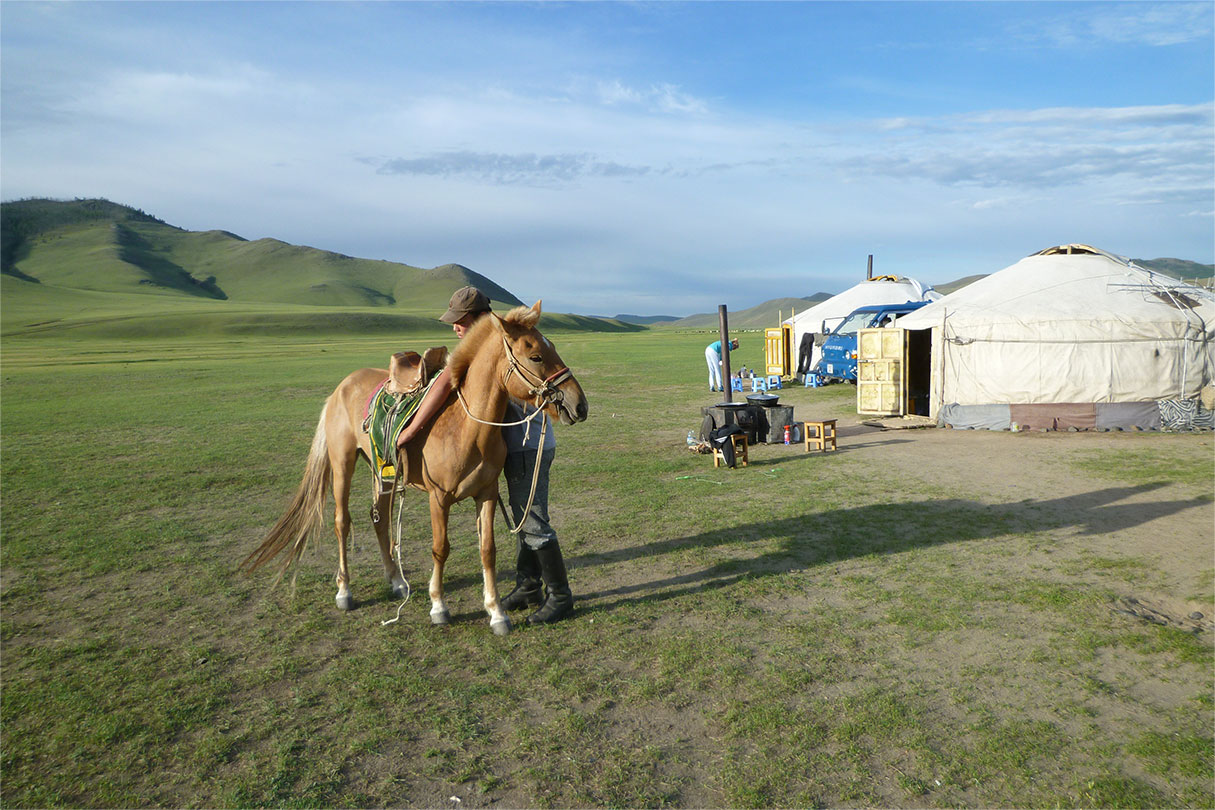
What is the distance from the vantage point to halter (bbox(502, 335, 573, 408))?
417cm

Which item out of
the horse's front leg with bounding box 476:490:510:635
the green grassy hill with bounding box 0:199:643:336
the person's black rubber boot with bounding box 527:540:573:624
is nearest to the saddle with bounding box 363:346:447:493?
the horse's front leg with bounding box 476:490:510:635

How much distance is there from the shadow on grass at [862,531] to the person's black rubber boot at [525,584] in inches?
16.0

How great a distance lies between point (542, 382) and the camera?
419 centimetres

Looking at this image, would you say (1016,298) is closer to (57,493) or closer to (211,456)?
(211,456)

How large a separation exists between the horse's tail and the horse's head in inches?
81.6

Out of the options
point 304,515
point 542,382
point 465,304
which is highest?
point 465,304

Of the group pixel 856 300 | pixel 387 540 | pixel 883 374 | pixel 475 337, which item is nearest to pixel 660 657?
pixel 475 337

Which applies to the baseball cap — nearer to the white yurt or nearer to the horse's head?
the horse's head

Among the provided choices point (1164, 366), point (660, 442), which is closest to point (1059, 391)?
point (1164, 366)

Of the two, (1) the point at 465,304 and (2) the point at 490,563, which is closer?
(2) the point at 490,563

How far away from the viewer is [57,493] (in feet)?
29.0

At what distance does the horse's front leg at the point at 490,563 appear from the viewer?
4648mm

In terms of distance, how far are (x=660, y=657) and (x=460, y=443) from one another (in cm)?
181

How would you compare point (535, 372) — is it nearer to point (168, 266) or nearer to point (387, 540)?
point (387, 540)
